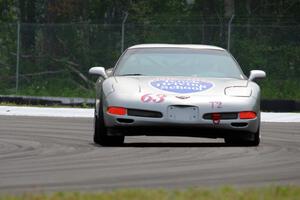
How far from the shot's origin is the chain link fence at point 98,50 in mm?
29734

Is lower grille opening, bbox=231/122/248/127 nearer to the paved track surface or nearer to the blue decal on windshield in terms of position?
the paved track surface

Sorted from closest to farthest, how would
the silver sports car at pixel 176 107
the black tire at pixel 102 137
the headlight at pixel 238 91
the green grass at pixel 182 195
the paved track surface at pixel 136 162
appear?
the green grass at pixel 182 195 → the paved track surface at pixel 136 162 → the silver sports car at pixel 176 107 → the headlight at pixel 238 91 → the black tire at pixel 102 137

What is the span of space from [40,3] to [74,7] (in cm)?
141

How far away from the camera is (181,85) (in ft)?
45.6

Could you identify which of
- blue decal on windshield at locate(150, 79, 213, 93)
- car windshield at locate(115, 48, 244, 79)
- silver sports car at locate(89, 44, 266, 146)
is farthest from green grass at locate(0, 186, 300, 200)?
car windshield at locate(115, 48, 244, 79)

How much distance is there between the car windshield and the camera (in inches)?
587

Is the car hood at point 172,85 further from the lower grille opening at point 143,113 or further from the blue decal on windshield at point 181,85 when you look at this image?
the lower grille opening at point 143,113

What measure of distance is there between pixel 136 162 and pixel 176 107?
73.0 inches

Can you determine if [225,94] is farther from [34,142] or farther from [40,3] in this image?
[40,3]

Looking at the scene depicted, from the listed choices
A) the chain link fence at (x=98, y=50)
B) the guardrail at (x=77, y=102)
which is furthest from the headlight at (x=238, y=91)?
the chain link fence at (x=98, y=50)

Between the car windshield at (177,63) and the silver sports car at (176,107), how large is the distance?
7cm

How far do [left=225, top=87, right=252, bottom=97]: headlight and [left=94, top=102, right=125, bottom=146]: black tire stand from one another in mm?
1498

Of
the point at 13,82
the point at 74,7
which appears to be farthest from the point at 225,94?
the point at 74,7

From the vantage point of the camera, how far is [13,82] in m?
31.5
